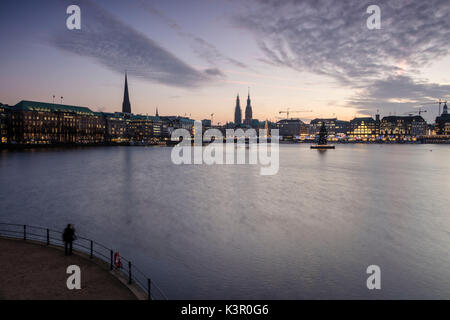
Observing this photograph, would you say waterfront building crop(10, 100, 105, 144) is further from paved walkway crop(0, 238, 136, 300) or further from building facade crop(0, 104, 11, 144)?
paved walkway crop(0, 238, 136, 300)

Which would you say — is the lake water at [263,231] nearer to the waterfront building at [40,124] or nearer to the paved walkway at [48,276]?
the paved walkway at [48,276]

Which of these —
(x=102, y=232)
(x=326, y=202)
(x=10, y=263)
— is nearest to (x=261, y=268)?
(x=10, y=263)

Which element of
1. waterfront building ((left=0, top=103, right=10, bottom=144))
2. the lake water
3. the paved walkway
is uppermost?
waterfront building ((left=0, top=103, right=10, bottom=144))

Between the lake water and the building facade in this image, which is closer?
the lake water

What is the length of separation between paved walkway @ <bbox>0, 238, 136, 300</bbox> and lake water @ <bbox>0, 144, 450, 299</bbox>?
4218 millimetres

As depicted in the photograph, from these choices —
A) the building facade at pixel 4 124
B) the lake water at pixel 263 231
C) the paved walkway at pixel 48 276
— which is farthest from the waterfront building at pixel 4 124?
the paved walkway at pixel 48 276

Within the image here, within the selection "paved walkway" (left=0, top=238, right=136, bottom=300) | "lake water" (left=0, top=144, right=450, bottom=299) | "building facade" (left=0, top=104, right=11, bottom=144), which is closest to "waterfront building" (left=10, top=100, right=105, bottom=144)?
"building facade" (left=0, top=104, right=11, bottom=144)

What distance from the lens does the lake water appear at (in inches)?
589

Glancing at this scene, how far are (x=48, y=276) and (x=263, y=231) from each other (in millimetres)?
16708

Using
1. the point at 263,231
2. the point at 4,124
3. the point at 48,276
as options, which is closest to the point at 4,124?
the point at 4,124

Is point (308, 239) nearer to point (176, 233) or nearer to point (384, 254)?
point (384, 254)

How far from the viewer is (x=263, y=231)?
23859mm

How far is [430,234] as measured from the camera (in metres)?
23.5
